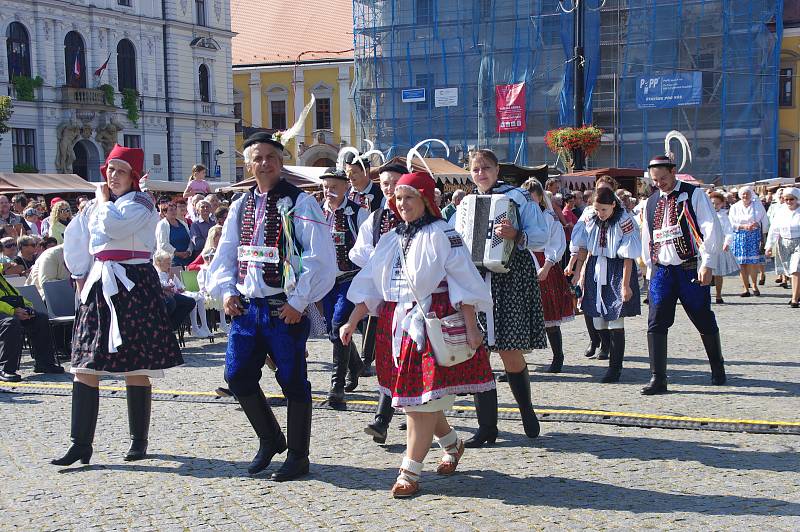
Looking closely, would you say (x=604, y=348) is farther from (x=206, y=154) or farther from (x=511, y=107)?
(x=206, y=154)

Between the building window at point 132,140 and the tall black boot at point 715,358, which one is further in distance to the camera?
the building window at point 132,140

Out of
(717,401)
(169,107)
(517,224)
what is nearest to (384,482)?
(517,224)

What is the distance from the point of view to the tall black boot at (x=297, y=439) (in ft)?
18.3

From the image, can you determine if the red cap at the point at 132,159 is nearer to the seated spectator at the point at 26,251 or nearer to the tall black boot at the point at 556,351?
the tall black boot at the point at 556,351

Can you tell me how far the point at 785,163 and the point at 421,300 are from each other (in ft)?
140

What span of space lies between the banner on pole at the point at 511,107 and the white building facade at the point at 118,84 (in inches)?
724

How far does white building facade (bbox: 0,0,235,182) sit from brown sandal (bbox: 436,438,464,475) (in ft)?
130

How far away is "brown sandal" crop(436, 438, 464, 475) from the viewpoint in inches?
220

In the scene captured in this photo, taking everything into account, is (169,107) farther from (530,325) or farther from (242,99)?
(530,325)

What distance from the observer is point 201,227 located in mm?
13633

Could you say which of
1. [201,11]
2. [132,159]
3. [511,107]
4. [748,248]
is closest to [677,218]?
[132,159]

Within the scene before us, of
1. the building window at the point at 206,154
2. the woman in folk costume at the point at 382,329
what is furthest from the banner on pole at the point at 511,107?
the woman in folk costume at the point at 382,329

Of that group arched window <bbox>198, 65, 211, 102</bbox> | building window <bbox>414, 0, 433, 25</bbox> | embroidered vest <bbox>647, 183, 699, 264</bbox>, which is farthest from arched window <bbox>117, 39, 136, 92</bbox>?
embroidered vest <bbox>647, 183, 699, 264</bbox>

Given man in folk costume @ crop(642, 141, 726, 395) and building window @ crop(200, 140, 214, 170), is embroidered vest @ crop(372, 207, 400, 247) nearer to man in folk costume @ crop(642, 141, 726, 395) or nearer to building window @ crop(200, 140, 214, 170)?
man in folk costume @ crop(642, 141, 726, 395)
